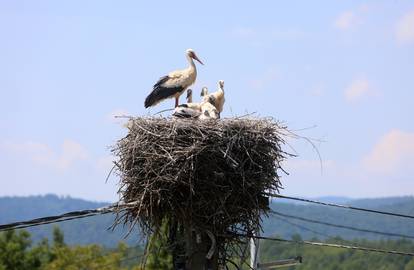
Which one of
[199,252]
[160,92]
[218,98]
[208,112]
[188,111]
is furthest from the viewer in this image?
[160,92]

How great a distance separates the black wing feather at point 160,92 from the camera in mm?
14383

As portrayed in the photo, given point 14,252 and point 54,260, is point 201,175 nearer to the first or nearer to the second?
point 14,252

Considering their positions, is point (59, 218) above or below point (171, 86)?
below

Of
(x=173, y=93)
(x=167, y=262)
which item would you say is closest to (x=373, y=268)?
(x=167, y=262)

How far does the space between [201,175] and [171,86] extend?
13.1ft

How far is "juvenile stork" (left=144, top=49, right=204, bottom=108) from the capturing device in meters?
14.4

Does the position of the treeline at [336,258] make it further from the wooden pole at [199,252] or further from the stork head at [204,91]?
the wooden pole at [199,252]

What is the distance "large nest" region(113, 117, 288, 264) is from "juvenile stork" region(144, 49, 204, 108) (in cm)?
316

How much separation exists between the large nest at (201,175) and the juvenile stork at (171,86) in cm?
316

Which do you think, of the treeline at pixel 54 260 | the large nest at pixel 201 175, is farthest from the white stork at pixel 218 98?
the treeline at pixel 54 260

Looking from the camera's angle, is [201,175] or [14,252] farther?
[14,252]

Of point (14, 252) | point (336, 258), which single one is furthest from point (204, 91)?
point (336, 258)

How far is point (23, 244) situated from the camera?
45.7 meters

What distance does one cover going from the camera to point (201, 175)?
10.6m
